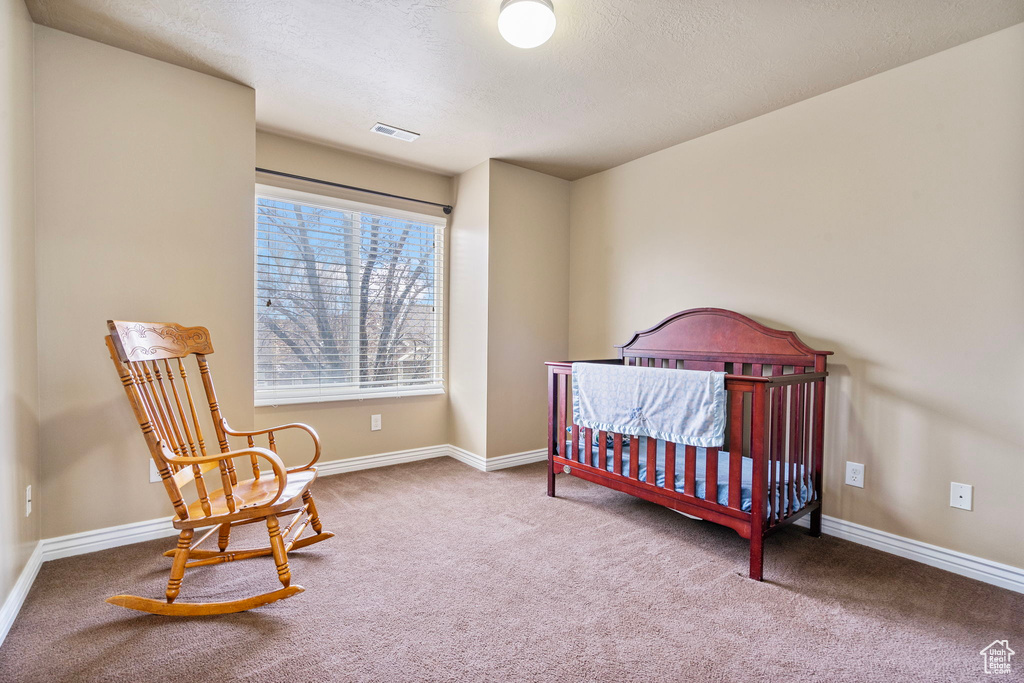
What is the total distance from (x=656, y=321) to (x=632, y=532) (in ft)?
4.82

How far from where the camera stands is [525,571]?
2.05 meters

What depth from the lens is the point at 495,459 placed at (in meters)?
3.60

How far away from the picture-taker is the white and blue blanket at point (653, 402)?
213 cm

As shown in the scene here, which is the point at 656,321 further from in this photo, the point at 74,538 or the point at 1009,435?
the point at 74,538

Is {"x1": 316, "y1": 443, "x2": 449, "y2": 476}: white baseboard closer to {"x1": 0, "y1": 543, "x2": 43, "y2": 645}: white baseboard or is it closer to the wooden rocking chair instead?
the wooden rocking chair

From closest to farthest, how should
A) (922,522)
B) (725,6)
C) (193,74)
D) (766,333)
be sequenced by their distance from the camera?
(725,6) → (922,522) → (193,74) → (766,333)

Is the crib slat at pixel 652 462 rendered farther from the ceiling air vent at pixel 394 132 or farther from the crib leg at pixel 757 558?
the ceiling air vent at pixel 394 132

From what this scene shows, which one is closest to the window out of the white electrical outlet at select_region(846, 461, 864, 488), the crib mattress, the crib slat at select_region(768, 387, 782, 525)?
the crib mattress

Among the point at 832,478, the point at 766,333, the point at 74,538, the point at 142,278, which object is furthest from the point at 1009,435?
the point at 74,538

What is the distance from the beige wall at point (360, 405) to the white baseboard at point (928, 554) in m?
2.63

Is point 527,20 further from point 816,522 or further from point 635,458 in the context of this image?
point 816,522

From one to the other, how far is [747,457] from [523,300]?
1877 millimetres

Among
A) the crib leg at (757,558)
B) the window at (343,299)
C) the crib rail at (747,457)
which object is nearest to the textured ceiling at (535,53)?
the window at (343,299)

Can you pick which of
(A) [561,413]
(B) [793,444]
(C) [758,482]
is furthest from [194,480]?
(B) [793,444]
